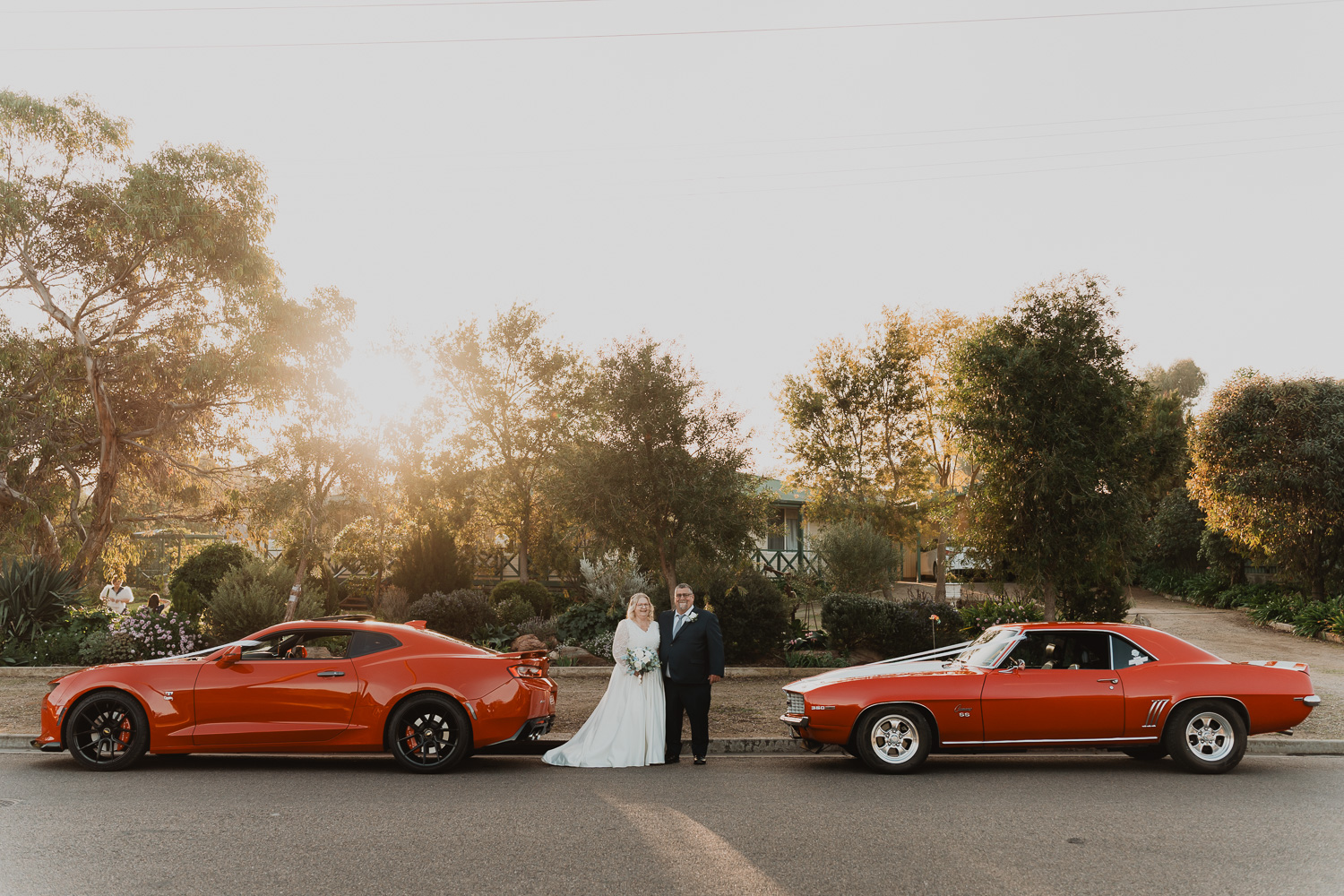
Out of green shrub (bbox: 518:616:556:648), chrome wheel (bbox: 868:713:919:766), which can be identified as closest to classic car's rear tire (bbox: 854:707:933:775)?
chrome wheel (bbox: 868:713:919:766)

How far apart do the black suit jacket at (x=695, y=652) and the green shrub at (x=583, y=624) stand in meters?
8.54

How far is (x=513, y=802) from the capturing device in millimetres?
7379

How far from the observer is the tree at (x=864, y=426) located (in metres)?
33.2

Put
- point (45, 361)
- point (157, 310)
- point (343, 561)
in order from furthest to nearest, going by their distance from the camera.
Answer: point (343, 561), point (157, 310), point (45, 361)

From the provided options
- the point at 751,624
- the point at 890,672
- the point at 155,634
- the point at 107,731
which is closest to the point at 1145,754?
the point at 890,672

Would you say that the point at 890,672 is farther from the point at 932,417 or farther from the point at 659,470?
the point at 932,417

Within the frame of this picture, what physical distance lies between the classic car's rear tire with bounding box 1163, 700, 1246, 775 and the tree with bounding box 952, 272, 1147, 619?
347 inches

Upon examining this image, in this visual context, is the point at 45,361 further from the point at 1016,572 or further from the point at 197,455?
the point at 1016,572

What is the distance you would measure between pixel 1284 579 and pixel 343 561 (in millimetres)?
29473

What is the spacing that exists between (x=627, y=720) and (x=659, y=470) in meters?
7.85

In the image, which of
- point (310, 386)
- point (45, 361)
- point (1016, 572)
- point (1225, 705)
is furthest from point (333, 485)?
point (1225, 705)

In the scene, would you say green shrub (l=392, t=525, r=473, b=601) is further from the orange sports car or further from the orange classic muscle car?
the orange classic muscle car

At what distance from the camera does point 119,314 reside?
2481 cm

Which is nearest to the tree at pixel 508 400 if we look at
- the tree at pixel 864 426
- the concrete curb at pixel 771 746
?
the tree at pixel 864 426
